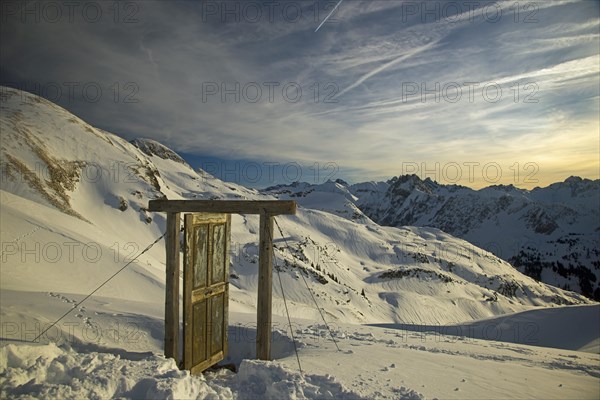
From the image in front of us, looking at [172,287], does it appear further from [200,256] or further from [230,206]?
[230,206]

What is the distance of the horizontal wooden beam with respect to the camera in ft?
23.0

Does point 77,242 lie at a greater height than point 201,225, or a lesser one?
lesser

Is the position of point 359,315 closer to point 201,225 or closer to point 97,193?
point 97,193

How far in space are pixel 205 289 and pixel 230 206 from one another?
2095 mm

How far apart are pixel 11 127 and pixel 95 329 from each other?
2996cm

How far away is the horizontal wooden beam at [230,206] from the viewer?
23.0 feet

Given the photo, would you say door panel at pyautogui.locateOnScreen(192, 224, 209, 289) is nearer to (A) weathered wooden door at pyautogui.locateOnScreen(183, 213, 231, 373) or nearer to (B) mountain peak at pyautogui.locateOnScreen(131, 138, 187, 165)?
(A) weathered wooden door at pyautogui.locateOnScreen(183, 213, 231, 373)

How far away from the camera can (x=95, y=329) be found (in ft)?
29.6

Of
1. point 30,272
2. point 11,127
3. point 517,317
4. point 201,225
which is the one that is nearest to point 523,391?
point 201,225

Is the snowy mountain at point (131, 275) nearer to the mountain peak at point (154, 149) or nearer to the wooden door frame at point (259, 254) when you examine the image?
the wooden door frame at point (259, 254)

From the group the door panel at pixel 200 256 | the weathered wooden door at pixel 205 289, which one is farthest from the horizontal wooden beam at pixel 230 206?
the door panel at pixel 200 256

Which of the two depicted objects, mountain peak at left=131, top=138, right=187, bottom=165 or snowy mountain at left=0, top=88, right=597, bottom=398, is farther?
mountain peak at left=131, top=138, right=187, bottom=165

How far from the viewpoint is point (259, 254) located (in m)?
7.29

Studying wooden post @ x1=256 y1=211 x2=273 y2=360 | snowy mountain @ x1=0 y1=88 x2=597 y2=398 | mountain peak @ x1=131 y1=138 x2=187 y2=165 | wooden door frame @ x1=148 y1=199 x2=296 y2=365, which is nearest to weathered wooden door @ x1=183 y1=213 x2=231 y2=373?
wooden door frame @ x1=148 y1=199 x2=296 y2=365
